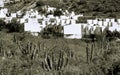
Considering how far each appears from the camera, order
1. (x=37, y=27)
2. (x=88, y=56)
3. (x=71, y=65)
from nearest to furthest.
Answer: (x=71, y=65), (x=88, y=56), (x=37, y=27)

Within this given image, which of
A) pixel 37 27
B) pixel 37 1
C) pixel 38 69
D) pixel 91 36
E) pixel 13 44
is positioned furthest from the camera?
pixel 37 1

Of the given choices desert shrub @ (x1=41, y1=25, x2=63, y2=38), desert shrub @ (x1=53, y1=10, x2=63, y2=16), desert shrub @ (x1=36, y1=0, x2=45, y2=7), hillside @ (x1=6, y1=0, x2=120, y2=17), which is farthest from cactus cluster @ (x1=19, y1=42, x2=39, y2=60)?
→ desert shrub @ (x1=36, y1=0, x2=45, y2=7)

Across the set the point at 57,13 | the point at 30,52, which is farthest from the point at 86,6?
the point at 30,52

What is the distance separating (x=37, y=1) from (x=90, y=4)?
10.2 meters

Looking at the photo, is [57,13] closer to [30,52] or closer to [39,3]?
[39,3]

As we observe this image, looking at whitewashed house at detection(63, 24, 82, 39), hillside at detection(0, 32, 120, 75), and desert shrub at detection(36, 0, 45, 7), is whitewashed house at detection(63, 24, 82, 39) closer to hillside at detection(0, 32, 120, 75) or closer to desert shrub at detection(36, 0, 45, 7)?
hillside at detection(0, 32, 120, 75)

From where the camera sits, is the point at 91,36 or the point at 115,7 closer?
the point at 91,36

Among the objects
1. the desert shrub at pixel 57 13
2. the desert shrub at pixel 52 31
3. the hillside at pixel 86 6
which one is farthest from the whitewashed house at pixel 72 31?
the desert shrub at pixel 57 13

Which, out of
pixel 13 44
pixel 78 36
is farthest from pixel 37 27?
pixel 13 44

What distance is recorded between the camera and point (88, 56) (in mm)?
18812

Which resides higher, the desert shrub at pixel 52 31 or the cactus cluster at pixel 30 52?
the cactus cluster at pixel 30 52

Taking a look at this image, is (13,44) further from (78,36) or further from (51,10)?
(51,10)

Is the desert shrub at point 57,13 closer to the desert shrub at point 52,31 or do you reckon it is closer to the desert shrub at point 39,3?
the desert shrub at point 39,3

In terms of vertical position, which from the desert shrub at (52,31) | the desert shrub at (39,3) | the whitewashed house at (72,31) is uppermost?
the whitewashed house at (72,31)
